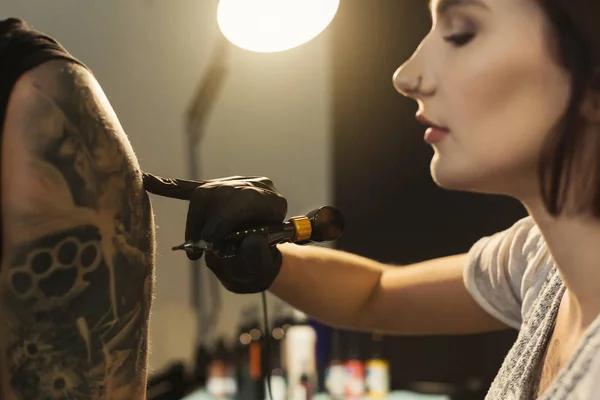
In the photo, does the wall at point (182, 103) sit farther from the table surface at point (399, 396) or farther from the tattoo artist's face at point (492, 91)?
the tattoo artist's face at point (492, 91)

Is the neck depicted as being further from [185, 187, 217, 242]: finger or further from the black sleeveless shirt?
the black sleeveless shirt

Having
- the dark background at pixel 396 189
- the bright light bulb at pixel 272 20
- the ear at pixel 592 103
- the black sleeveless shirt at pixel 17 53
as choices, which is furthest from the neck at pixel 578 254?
the dark background at pixel 396 189

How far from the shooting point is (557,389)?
49cm

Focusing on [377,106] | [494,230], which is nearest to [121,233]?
[494,230]

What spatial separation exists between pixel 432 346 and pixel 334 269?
911 millimetres

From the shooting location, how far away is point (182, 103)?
5.12 feet

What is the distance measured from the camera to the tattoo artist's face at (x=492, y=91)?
1.74 ft

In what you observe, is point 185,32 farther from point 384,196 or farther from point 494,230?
point 494,230

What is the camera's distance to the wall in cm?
123

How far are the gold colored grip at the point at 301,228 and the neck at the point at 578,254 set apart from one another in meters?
0.26

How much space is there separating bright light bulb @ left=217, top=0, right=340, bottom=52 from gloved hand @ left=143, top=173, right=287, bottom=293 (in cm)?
68

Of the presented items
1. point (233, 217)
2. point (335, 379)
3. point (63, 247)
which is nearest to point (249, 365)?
point (335, 379)

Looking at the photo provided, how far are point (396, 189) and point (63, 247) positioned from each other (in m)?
1.44

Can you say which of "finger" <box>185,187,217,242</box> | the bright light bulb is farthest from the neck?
the bright light bulb
